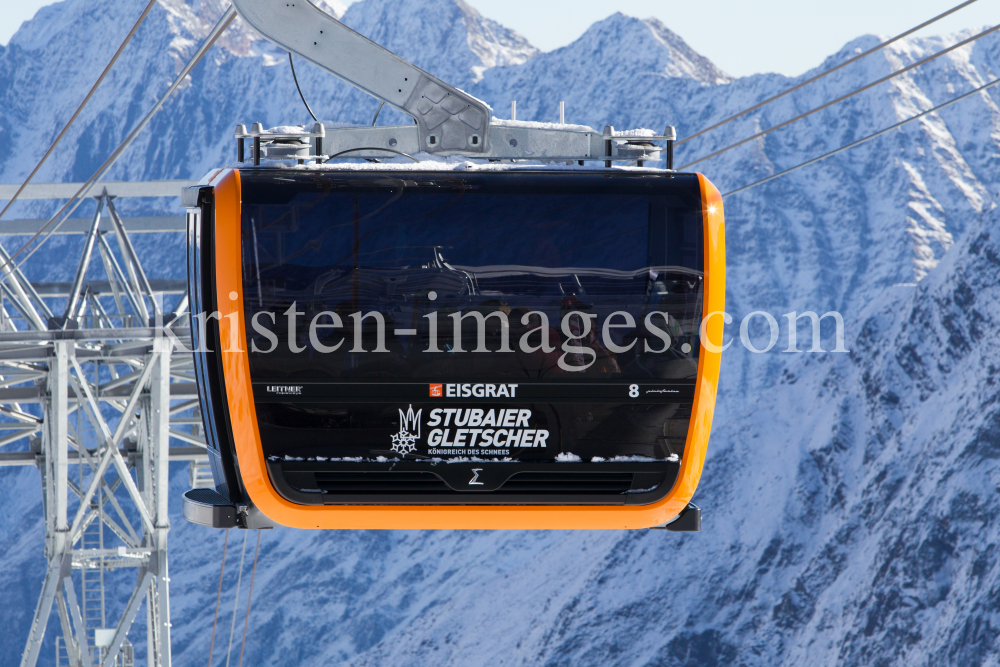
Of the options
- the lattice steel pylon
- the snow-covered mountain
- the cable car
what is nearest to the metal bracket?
the cable car

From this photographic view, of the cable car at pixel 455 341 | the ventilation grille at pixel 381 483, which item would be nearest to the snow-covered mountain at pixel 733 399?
the cable car at pixel 455 341

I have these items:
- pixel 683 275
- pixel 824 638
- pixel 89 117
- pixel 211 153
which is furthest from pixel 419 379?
pixel 89 117

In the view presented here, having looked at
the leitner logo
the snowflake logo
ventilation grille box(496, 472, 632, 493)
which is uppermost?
the leitner logo

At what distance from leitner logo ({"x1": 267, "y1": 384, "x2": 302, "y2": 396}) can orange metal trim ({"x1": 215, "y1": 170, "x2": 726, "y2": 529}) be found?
0.10 m

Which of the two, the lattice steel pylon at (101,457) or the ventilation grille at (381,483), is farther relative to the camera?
the lattice steel pylon at (101,457)

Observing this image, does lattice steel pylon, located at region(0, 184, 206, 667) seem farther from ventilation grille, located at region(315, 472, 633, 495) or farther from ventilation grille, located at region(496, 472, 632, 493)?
ventilation grille, located at region(496, 472, 632, 493)

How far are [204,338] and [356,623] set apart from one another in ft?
207

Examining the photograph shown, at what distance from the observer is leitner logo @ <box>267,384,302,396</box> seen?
5.27 metres

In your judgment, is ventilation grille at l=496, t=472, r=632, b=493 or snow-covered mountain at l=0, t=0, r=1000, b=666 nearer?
ventilation grille at l=496, t=472, r=632, b=493

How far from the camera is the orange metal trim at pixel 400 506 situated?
17.3 ft

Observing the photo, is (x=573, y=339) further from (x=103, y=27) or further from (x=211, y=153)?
(x=103, y=27)

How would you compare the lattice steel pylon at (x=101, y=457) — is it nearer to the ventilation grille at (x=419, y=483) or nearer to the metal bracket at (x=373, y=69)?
the metal bracket at (x=373, y=69)

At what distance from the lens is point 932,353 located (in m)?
51.1

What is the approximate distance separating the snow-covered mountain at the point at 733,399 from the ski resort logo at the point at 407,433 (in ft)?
122
